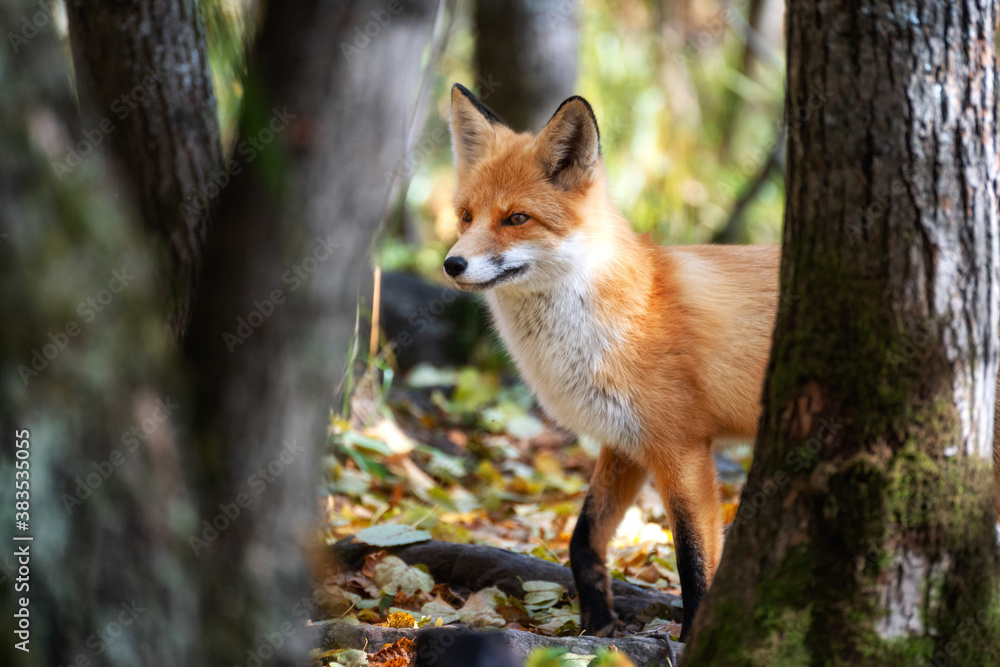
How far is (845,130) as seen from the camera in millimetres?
1866

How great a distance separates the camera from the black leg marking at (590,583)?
308 cm

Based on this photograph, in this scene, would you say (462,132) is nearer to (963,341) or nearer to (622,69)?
(963,341)

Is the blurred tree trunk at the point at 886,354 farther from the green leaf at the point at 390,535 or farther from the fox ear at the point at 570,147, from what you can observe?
the green leaf at the point at 390,535

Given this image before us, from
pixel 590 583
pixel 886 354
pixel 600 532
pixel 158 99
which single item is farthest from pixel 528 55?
pixel 886 354

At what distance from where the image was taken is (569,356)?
326cm

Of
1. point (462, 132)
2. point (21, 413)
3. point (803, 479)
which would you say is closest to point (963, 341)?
point (803, 479)

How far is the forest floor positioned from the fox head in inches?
36.5

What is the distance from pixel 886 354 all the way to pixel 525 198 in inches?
70.7

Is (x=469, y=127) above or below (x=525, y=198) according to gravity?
above

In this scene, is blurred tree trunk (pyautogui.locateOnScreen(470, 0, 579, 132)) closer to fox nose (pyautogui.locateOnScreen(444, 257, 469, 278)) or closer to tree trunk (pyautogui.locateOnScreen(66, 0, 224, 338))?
tree trunk (pyautogui.locateOnScreen(66, 0, 224, 338))

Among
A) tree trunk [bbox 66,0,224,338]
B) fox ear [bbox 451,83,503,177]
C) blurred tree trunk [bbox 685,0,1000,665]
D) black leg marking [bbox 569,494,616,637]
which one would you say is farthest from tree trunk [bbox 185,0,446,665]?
fox ear [bbox 451,83,503,177]

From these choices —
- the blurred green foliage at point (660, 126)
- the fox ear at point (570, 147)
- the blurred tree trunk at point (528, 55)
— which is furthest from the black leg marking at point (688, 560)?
the blurred green foliage at point (660, 126)

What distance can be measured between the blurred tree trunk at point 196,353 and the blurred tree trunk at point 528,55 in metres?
4.97

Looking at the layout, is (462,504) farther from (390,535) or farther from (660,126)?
(660,126)
